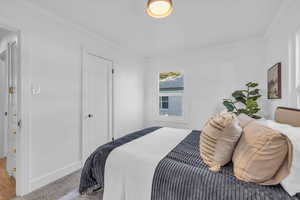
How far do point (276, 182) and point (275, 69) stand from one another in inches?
79.0

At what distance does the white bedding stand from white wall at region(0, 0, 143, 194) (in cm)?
125

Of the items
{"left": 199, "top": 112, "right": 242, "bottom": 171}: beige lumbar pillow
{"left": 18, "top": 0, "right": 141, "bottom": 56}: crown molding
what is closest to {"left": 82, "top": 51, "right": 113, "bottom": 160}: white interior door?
{"left": 18, "top": 0, "right": 141, "bottom": 56}: crown molding

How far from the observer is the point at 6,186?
6.68ft

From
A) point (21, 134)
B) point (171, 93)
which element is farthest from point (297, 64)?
point (21, 134)

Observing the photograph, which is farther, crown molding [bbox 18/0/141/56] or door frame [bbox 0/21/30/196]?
crown molding [bbox 18/0/141/56]


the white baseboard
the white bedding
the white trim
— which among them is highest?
the white trim

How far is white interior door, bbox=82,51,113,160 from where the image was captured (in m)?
2.65

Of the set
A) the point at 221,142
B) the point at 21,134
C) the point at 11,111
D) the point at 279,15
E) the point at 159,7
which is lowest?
the point at 21,134

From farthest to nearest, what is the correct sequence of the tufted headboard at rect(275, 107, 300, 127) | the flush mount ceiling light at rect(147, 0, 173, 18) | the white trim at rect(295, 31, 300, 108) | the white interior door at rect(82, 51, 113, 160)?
the white interior door at rect(82, 51, 113, 160) < the white trim at rect(295, 31, 300, 108) < the flush mount ceiling light at rect(147, 0, 173, 18) < the tufted headboard at rect(275, 107, 300, 127)

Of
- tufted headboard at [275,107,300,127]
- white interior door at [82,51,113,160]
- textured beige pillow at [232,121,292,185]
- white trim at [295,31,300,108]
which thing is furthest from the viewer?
white interior door at [82,51,113,160]

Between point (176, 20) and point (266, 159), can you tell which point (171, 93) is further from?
point (266, 159)

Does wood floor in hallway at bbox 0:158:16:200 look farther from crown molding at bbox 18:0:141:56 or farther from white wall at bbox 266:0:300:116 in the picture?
white wall at bbox 266:0:300:116

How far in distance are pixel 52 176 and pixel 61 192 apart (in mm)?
374

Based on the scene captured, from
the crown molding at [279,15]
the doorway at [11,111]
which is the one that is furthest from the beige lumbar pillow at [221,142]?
the doorway at [11,111]
